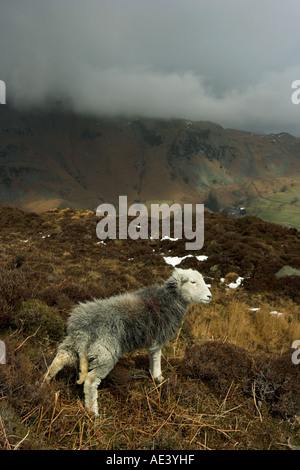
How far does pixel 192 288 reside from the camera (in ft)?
14.5

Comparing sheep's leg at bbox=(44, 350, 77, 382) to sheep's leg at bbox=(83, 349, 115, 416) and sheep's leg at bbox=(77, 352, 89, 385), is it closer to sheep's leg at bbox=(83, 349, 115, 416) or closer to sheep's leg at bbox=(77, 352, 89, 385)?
sheep's leg at bbox=(77, 352, 89, 385)

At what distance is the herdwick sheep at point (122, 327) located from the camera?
3172mm

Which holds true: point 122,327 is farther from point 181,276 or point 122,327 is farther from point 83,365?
point 181,276

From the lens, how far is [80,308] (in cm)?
363

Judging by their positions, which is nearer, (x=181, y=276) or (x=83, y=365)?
(x=83, y=365)

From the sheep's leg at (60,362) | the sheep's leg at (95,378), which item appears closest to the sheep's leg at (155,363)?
the sheep's leg at (95,378)

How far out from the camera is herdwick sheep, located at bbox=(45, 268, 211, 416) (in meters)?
3.17

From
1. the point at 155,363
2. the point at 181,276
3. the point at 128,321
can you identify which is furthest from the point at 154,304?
the point at 155,363

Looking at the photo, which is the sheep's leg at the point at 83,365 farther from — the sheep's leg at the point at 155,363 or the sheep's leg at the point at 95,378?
the sheep's leg at the point at 155,363

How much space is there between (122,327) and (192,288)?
1.45m
